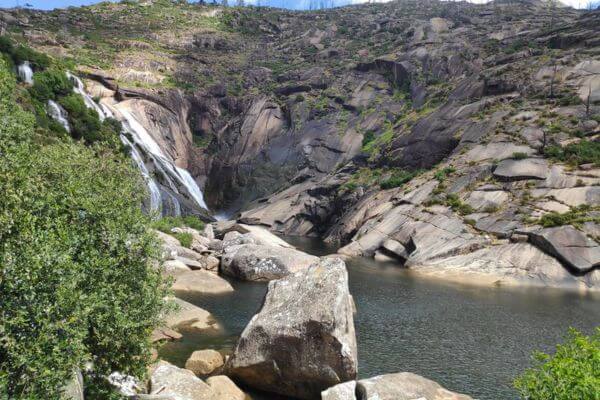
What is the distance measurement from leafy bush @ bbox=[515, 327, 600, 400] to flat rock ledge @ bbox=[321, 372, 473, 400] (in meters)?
5.63

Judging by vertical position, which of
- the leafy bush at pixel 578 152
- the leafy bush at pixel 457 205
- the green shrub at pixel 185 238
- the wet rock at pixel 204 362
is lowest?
the green shrub at pixel 185 238

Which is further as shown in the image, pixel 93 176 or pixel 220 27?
pixel 220 27

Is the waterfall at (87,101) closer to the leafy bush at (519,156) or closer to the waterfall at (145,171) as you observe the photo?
the waterfall at (145,171)

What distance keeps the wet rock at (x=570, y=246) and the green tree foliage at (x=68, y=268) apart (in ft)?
142

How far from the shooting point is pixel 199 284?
36406 mm

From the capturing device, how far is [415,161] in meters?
78.4

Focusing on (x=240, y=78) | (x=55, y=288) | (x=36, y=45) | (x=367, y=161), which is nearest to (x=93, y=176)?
(x=55, y=288)

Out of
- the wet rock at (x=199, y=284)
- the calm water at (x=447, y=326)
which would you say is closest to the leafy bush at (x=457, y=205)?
the calm water at (x=447, y=326)

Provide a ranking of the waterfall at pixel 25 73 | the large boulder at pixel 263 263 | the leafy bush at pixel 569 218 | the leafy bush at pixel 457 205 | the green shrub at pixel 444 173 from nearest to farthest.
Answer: the large boulder at pixel 263 263 < the leafy bush at pixel 569 218 < the leafy bush at pixel 457 205 < the waterfall at pixel 25 73 < the green shrub at pixel 444 173

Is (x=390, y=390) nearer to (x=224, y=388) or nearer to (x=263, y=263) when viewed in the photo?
(x=224, y=388)

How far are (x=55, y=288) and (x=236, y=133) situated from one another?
10602cm

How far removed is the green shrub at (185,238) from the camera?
48150mm

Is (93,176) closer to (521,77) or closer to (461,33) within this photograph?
(521,77)

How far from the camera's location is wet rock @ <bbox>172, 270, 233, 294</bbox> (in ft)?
117
